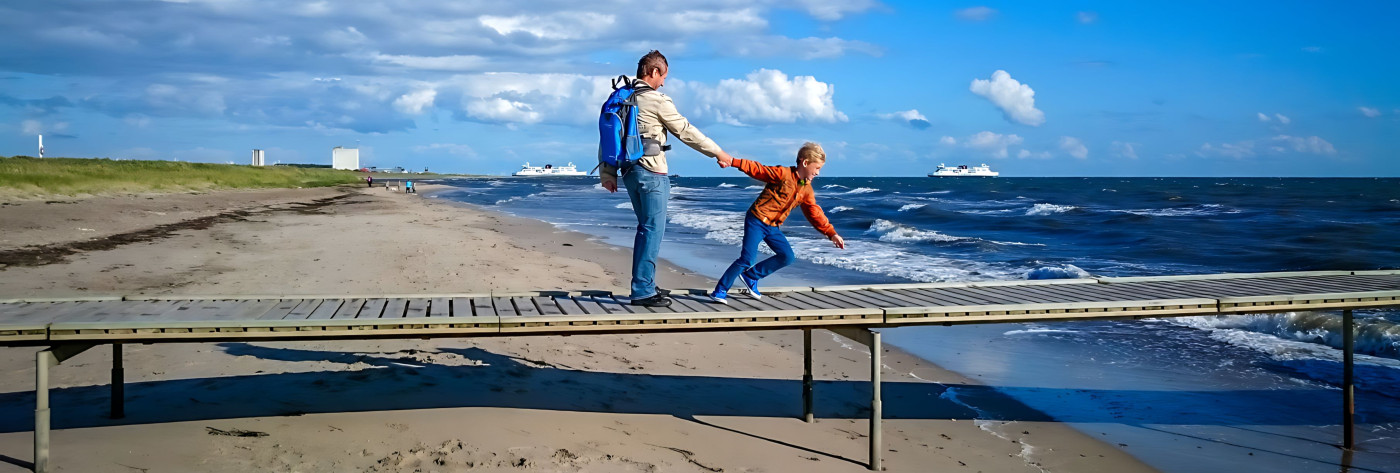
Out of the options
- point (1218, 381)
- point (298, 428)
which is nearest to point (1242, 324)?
point (1218, 381)

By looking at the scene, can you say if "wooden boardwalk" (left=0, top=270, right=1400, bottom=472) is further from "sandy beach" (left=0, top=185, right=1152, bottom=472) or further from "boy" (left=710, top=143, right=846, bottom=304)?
"sandy beach" (left=0, top=185, right=1152, bottom=472)

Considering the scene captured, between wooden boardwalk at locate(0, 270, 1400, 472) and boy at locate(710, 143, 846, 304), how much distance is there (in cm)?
24

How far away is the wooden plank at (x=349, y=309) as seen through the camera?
536 cm

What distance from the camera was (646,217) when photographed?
20.0ft

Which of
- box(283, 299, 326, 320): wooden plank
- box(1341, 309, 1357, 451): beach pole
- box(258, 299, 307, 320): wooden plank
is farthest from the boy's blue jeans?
box(1341, 309, 1357, 451): beach pole

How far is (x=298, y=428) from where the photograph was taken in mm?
5387

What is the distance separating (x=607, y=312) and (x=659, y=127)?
48.8 inches

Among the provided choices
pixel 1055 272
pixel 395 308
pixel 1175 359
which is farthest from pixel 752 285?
pixel 1055 272

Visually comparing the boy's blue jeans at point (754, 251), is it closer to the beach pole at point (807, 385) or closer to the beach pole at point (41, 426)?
the beach pole at point (807, 385)

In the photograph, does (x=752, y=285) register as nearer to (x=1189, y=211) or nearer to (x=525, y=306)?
(x=525, y=306)

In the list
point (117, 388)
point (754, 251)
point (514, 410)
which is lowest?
point (514, 410)

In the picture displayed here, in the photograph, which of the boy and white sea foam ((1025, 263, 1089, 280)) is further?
white sea foam ((1025, 263, 1089, 280))

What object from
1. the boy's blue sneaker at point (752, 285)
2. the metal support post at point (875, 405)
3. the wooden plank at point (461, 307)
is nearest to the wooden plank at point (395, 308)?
the wooden plank at point (461, 307)

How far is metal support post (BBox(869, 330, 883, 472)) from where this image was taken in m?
5.32
